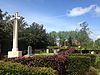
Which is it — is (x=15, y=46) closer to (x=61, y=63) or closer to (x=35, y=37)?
(x=61, y=63)

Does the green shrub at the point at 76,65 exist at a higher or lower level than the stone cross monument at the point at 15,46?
lower

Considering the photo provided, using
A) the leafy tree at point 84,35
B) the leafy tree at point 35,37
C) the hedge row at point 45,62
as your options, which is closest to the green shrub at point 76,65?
the hedge row at point 45,62

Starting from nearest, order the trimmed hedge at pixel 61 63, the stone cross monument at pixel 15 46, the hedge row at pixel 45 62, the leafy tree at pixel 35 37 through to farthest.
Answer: the hedge row at pixel 45 62 < the trimmed hedge at pixel 61 63 < the stone cross monument at pixel 15 46 < the leafy tree at pixel 35 37

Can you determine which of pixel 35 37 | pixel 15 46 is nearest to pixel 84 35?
pixel 35 37

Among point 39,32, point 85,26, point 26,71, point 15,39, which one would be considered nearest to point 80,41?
point 85,26

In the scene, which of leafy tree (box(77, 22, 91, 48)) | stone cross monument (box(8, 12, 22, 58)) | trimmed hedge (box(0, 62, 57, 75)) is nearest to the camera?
trimmed hedge (box(0, 62, 57, 75))

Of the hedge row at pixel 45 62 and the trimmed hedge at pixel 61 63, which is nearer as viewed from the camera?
the hedge row at pixel 45 62

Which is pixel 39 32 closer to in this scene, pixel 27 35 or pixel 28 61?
pixel 27 35

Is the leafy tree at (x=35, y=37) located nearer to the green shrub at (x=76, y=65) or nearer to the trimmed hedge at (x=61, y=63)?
the green shrub at (x=76, y=65)

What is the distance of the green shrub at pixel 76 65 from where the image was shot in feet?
40.1

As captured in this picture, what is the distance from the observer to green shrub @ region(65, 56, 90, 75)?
1223cm

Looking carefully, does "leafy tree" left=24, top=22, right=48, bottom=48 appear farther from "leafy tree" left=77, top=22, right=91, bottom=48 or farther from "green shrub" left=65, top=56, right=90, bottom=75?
"green shrub" left=65, top=56, right=90, bottom=75

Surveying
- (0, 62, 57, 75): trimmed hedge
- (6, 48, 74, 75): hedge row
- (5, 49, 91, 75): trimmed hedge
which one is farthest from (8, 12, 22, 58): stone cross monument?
(0, 62, 57, 75): trimmed hedge

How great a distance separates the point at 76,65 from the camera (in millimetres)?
12961
